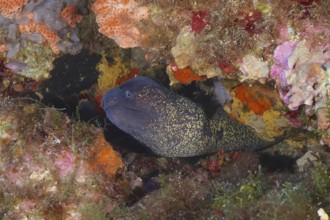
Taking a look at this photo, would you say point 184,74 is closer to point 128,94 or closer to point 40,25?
point 128,94

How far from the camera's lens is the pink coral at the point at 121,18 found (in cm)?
412

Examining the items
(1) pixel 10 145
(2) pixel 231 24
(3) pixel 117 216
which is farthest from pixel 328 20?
(1) pixel 10 145

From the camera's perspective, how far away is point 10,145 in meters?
4.18

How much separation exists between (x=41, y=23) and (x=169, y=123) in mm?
2380

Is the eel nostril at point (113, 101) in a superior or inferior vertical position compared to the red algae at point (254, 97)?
inferior

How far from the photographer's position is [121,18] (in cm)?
423

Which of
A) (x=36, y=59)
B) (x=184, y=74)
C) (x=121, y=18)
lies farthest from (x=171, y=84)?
(x=36, y=59)

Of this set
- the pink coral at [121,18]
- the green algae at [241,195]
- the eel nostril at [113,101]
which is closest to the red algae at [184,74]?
the pink coral at [121,18]

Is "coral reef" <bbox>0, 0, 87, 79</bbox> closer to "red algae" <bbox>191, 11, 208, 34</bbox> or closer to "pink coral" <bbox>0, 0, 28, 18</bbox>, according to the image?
"pink coral" <bbox>0, 0, 28, 18</bbox>

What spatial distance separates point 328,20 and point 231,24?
901 mm

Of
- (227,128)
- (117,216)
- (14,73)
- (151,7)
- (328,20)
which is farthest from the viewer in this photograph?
(227,128)

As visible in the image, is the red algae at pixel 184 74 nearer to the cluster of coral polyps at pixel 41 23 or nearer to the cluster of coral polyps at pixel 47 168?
the cluster of coral polyps at pixel 47 168

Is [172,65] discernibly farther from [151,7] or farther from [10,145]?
[10,145]

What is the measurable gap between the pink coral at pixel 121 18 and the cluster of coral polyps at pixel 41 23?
1239mm
